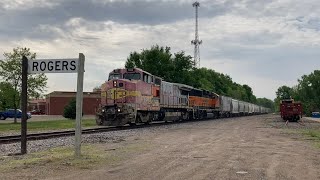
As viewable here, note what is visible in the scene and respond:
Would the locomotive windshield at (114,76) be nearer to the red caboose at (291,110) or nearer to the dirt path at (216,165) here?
the dirt path at (216,165)

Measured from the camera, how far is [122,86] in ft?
86.9

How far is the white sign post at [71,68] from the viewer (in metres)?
11.5

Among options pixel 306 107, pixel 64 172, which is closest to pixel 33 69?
pixel 64 172

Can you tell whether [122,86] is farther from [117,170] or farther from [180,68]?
[180,68]

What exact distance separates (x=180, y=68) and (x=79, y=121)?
6262cm

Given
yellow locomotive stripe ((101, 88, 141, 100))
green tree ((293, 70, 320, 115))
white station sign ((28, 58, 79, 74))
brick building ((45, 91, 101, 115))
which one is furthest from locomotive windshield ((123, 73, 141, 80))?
green tree ((293, 70, 320, 115))

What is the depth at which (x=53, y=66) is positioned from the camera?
1192cm

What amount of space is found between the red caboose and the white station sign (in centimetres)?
3925

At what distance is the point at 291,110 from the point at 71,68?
130 ft

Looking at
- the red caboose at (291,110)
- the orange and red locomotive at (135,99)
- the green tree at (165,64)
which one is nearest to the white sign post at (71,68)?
the orange and red locomotive at (135,99)

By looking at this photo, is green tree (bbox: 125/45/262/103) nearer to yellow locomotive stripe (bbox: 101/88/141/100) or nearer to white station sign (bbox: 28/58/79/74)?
yellow locomotive stripe (bbox: 101/88/141/100)

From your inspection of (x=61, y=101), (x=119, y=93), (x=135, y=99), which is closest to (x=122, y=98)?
(x=119, y=93)

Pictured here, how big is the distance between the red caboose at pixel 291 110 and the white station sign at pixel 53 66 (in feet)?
129

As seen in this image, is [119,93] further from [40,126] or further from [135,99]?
[40,126]
